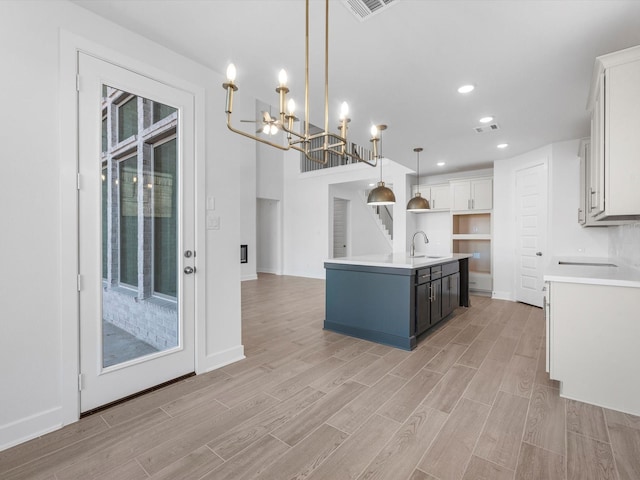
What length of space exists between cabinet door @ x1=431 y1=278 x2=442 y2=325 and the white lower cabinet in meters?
1.42

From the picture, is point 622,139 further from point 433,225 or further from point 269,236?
point 269,236

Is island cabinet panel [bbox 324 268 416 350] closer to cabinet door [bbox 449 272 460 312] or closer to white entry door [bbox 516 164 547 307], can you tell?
cabinet door [bbox 449 272 460 312]

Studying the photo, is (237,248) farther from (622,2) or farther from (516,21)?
(622,2)

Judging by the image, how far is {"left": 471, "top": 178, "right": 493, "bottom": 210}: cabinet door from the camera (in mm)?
6129

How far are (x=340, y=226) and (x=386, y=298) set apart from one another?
19.8ft

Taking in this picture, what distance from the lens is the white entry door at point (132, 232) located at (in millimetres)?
2094

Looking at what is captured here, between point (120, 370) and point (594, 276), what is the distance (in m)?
3.60

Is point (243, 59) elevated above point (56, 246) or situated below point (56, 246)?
above

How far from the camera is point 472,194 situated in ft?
20.7

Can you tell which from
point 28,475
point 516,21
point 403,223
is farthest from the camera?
point 403,223

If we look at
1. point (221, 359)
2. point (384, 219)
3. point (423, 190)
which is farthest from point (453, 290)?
point (384, 219)

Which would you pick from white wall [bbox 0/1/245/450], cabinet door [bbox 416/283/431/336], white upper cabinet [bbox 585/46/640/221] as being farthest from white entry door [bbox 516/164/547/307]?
white wall [bbox 0/1/245/450]

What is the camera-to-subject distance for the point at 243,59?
8.34 feet

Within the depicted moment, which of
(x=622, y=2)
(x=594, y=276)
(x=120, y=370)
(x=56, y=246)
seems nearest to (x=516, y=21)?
(x=622, y=2)
